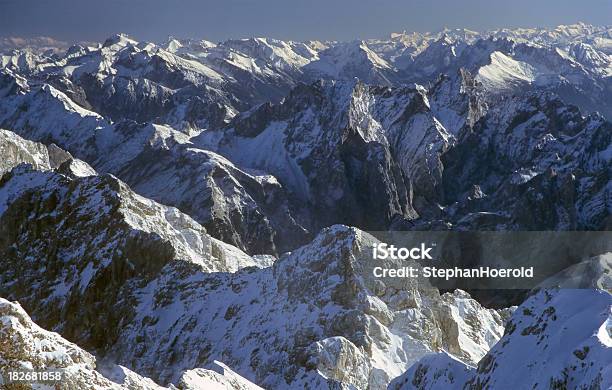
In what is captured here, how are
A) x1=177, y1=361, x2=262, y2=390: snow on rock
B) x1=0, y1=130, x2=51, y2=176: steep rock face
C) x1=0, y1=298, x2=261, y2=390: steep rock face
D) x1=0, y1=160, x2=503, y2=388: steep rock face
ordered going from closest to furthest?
x1=0, y1=298, x2=261, y2=390: steep rock face, x1=177, y1=361, x2=262, y2=390: snow on rock, x1=0, y1=160, x2=503, y2=388: steep rock face, x1=0, y1=130, x2=51, y2=176: steep rock face

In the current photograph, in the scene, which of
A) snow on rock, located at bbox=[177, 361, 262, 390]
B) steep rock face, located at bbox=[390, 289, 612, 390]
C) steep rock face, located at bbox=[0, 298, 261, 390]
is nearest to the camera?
steep rock face, located at bbox=[0, 298, 261, 390]

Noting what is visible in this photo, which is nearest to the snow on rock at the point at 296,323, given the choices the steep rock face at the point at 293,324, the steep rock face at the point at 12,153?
the steep rock face at the point at 293,324

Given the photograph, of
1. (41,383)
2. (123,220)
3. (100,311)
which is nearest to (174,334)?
(100,311)

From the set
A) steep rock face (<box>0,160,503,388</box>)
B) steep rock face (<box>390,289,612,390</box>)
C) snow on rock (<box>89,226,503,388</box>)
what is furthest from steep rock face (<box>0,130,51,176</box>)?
steep rock face (<box>390,289,612,390</box>)

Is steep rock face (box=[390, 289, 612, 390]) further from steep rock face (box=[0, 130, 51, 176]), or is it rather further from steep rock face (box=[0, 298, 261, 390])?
steep rock face (box=[0, 130, 51, 176])

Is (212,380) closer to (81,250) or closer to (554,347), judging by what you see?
(554,347)

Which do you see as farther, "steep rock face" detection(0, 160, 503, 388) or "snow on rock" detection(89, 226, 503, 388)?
"steep rock face" detection(0, 160, 503, 388)

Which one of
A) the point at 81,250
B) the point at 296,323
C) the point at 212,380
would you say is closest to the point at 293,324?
the point at 296,323

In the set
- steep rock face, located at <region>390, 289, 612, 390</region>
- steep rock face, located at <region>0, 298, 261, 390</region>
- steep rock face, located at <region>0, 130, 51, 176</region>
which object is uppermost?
steep rock face, located at <region>0, 130, 51, 176</region>

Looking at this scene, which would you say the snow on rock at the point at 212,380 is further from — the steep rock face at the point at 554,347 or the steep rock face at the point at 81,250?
the steep rock face at the point at 81,250
